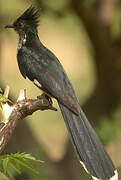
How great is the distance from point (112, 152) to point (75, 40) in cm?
299

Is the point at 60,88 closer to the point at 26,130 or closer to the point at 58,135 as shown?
the point at 26,130

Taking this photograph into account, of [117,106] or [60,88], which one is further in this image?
[117,106]

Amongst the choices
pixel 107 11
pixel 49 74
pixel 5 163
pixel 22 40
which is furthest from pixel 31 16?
pixel 107 11

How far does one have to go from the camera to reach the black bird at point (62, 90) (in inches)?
148

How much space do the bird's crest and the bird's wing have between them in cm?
39

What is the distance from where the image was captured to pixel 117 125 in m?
6.40

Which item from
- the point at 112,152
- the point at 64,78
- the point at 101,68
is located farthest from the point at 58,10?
the point at 64,78

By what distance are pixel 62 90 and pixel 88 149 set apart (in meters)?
0.79

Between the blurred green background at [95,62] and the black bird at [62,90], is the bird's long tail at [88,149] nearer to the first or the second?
the black bird at [62,90]

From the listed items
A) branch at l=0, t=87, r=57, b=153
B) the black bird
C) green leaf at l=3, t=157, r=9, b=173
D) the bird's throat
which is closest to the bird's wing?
the black bird

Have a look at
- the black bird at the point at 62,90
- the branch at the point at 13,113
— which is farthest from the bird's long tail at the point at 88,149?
the branch at the point at 13,113

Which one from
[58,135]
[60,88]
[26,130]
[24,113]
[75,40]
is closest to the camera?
[24,113]

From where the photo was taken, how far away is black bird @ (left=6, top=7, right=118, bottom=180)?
12.3ft

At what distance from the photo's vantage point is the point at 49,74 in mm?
4590
